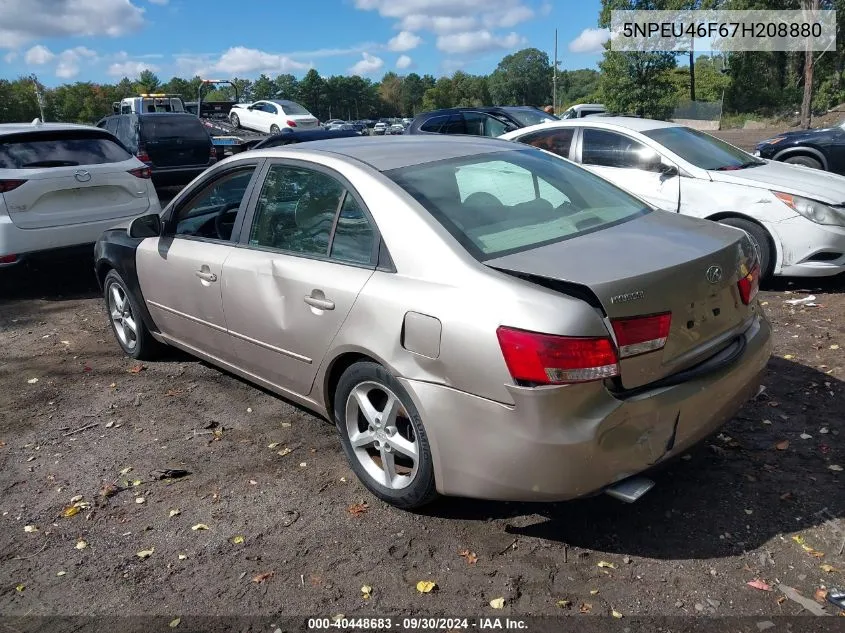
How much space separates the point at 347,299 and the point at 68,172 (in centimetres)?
523

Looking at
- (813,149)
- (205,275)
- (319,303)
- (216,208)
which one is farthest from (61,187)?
(813,149)

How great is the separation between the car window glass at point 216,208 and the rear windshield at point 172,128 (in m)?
9.39

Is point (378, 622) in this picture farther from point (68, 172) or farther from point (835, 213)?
point (68, 172)

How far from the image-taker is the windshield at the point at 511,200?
302 cm

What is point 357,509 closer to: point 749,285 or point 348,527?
point 348,527

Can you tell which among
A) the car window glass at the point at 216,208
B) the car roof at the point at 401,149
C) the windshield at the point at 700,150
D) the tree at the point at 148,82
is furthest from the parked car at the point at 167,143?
the tree at the point at 148,82

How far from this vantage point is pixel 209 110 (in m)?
28.0

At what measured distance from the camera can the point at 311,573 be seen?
111 inches

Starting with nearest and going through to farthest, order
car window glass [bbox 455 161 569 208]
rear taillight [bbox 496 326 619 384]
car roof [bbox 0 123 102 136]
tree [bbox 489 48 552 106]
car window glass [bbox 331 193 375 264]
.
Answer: rear taillight [bbox 496 326 619 384] < car window glass [bbox 331 193 375 264] < car window glass [bbox 455 161 569 208] < car roof [bbox 0 123 102 136] < tree [bbox 489 48 552 106]

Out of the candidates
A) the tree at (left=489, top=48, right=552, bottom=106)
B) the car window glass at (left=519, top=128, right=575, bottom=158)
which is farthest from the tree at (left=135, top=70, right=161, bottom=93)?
the car window glass at (left=519, top=128, right=575, bottom=158)

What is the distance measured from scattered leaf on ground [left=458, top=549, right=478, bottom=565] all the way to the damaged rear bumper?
10.9 inches

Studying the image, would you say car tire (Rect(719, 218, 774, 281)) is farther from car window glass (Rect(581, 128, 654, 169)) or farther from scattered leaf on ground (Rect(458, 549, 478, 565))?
scattered leaf on ground (Rect(458, 549, 478, 565))

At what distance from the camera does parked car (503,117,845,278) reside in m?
6.01

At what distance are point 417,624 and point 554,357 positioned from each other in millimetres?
1106
